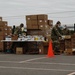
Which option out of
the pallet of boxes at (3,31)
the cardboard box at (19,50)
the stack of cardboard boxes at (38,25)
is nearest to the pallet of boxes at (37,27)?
the stack of cardboard boxes at (38,25)

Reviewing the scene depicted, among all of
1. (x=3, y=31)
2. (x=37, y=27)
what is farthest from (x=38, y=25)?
(x=3, y=31)

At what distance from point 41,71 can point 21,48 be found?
11753 millimetres

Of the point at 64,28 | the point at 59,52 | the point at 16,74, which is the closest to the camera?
the point at 16,74

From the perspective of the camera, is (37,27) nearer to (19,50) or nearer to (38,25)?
(38,25)

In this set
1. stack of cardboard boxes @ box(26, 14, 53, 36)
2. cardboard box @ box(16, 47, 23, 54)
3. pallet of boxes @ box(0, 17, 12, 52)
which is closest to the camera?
cardboard box @ box(16, 47, 23, 54)

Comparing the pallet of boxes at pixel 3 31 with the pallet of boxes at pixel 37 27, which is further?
the pallet of boxes at pixel 3 31

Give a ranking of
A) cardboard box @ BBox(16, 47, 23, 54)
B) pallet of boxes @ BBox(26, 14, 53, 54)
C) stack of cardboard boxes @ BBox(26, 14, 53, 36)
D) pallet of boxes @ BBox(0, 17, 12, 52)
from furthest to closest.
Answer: pallet of boxes @ BBox(0, 17, 12, 52) < stack of cardboard boxes @ BBox(26, 14, 53, 36) < pallet of boxes @ BBox(26, 14, 53, 54) < cardboard box @ BBox(16, 47, 23, 54)

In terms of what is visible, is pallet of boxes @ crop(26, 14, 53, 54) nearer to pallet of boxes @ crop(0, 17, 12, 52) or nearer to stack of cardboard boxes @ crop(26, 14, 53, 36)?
stack of cardboard boxes @ crop(26, 14, 53, 36)

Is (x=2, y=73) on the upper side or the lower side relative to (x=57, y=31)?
lower

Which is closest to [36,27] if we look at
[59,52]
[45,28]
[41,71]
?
[45,28]

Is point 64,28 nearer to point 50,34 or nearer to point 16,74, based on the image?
point 50,34

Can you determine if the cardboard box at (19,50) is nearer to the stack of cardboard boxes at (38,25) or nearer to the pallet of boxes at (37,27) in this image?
the pallet of boxes at (37,27)

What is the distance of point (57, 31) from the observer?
25.0 metres

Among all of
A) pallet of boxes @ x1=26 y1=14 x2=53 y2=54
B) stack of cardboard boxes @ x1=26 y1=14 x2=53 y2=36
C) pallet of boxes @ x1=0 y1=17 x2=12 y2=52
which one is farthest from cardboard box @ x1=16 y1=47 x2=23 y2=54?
pallet of boxes @ x1=0 y1=17 x2=12 y2=52
